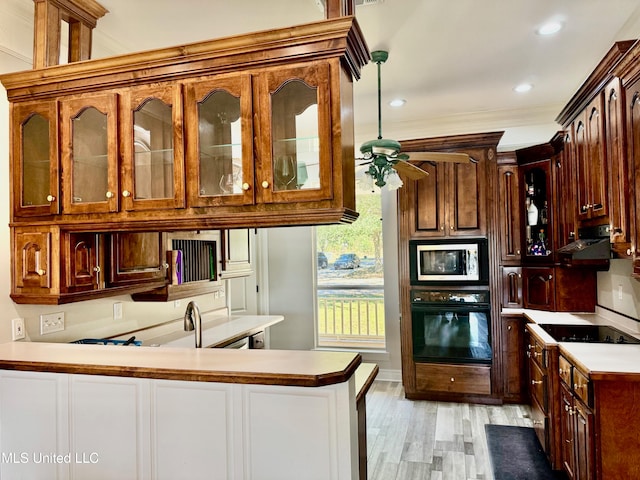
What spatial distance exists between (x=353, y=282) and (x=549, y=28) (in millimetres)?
3434

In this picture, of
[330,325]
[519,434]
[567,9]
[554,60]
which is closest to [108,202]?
[567,9]

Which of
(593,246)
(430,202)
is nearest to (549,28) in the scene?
(593,246)

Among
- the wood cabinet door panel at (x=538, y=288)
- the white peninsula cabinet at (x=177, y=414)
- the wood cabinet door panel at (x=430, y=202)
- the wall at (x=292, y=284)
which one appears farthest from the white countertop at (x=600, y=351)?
the wall at (x=292, y=284)

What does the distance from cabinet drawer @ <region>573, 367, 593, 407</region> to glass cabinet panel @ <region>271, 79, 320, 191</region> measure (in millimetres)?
1778

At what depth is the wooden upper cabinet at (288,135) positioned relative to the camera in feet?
5.58

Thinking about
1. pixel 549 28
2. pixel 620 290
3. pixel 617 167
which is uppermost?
pixel 549 28

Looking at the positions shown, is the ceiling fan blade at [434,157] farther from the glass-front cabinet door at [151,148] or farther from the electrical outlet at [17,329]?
the electrical outlet at [17,329]

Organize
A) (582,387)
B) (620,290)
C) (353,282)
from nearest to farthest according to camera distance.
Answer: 1. (582,387)
2. (620,290)
3. (353,282)

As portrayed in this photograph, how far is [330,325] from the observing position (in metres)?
5.64

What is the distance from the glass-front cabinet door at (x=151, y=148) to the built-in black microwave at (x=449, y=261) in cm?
297

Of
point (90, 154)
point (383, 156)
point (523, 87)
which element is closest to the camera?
point (90, 154)

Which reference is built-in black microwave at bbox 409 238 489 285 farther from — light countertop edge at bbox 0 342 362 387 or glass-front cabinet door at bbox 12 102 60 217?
glass-front cabinet door at bbox 12 102 60 217

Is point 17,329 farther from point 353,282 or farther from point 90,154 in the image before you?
point 353,282

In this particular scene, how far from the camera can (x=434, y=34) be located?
9.33ft
